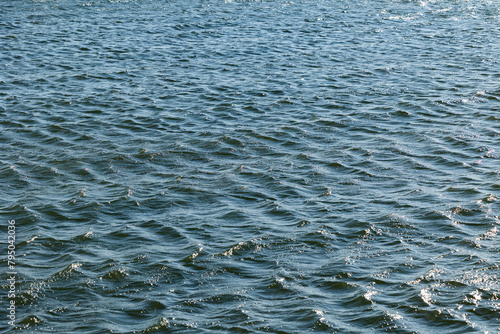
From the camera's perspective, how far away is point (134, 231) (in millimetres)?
13266

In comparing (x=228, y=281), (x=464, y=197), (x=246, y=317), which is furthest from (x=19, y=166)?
(x=464, y=197)

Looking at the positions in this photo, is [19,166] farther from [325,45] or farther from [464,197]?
[325,45]

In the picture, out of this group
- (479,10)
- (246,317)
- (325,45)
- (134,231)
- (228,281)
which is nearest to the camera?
(246,317)

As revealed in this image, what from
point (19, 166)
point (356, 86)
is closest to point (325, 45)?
point (356, 86)

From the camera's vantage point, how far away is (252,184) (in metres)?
15.6

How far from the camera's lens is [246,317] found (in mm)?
10438

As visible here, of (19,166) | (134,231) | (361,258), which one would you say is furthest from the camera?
(19,166)

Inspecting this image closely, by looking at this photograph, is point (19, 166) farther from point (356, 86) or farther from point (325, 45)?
point (325, 45)

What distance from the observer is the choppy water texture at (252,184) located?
10.8m

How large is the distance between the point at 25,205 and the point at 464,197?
32.7ft

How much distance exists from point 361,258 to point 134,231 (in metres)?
4.67

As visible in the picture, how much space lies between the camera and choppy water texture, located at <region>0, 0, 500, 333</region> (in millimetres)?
Result: 10844

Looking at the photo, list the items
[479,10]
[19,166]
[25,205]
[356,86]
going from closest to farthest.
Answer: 1. [25,205]
2. [19,166]
3. [356,86]
4. [479,10]

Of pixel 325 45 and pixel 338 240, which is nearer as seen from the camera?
pixel 338 240
